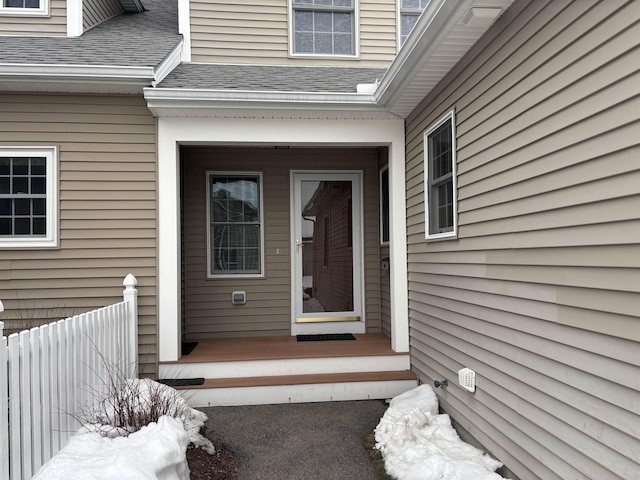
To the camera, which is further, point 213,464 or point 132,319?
point 132,319

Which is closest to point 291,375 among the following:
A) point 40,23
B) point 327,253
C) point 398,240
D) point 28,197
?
point 398,240

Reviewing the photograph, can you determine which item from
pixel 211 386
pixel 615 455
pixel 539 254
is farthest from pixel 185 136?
pixel 615 455

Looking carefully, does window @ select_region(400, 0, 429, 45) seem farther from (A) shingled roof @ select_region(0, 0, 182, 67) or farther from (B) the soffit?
(A) shingled roof @ select_region(0, 0, 182, 67)

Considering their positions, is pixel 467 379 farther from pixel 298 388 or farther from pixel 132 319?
pixel 132 319

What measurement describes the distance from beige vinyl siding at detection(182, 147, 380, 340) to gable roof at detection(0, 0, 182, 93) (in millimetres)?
1298

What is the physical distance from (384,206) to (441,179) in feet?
5.65

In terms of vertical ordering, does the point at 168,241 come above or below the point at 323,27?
below

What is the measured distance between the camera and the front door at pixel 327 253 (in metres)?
5.51

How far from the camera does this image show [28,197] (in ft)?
13.4

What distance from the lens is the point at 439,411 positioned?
3.57 metres

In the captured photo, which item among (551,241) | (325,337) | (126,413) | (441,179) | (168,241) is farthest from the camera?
(325,337)

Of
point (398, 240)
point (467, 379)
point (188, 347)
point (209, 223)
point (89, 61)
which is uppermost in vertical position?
point (89, 61)

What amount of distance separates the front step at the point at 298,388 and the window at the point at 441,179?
150 cm

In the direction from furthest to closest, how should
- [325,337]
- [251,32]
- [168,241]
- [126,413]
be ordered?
[251,32] < [325,337] < [168,241] < [126,413]
